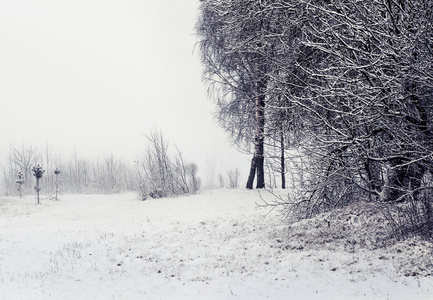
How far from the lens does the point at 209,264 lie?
5988mm

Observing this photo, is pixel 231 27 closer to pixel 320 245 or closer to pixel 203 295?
pixel 320 245

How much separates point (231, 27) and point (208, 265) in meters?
5.54

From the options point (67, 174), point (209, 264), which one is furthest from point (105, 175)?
point (209, 264)

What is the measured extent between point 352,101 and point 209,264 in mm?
3729

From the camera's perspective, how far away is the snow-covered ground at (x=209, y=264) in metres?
4.62

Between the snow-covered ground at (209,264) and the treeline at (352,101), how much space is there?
1.01m

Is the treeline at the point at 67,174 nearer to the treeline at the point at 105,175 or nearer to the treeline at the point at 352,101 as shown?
the treeline at the point at 105,175

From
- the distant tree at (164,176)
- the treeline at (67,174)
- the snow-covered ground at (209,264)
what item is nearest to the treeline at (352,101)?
the snow-covered ground at (209,264)

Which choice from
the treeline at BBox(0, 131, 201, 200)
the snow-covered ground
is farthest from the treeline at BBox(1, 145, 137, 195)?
the snow-covered ground

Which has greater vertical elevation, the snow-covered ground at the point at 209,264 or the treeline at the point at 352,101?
the treeline at the point at 352,101

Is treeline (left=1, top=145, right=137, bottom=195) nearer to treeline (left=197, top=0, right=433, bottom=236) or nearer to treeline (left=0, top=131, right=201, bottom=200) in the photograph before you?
treeline (left=0, top=131, right=201, bottom=200)

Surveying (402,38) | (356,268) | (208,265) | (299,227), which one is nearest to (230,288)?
(208,265)

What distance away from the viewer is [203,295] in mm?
4727

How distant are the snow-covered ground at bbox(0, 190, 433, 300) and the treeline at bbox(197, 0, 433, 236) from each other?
39.9 inches
